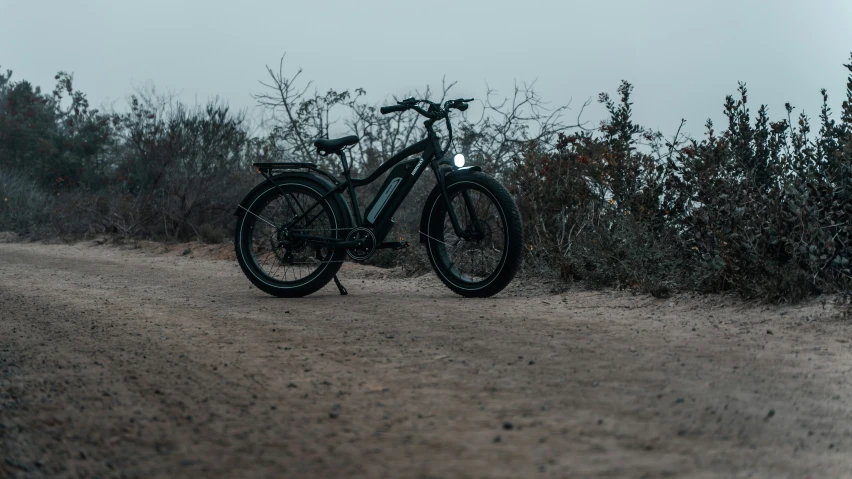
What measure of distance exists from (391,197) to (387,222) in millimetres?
207

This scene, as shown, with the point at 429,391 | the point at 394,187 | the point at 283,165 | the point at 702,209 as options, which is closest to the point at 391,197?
the point at 394,187

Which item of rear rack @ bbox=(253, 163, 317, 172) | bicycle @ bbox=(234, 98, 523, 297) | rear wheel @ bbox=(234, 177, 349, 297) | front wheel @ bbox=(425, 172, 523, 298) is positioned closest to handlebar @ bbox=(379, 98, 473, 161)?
bicycle @ bbox=(234, 98, 523, 297)

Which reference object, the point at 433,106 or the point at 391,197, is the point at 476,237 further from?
the point at 433,106

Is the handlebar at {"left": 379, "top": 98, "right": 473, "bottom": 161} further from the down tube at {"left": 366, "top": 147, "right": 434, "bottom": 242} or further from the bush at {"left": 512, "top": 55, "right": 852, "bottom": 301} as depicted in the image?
the bush at {"left": 512, "top": 55, "right": 852, "bottom": 301}

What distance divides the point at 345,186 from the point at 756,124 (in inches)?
147

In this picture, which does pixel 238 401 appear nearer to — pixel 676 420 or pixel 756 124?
pixel 676 420

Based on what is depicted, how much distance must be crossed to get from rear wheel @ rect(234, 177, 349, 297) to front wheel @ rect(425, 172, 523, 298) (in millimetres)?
784

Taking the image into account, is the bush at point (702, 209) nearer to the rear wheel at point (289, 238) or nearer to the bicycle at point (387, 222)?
the bicycle at point (387, 222)

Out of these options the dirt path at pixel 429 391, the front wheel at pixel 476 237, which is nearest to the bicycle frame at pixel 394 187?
the front wheel at pixel 476 237

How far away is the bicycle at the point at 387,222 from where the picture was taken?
20.7ft

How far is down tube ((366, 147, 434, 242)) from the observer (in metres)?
6.54

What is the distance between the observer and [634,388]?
310 centimetres

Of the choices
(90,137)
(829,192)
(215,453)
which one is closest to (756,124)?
(829,192)

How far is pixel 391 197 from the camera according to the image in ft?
21.5
